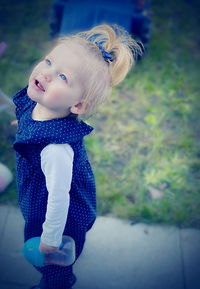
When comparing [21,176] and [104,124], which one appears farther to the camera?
[104,124]

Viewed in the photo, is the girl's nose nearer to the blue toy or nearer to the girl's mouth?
the girl's mouth

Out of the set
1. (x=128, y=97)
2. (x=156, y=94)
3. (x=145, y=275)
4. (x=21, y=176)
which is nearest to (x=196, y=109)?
(x=156, y=94)

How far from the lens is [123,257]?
6.81ft

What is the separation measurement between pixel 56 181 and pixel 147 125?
1782mm

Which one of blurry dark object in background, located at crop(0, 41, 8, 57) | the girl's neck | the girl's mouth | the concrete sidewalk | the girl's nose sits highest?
the girl's nose

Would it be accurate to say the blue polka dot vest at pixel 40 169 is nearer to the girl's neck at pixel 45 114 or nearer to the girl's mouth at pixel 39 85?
the girl's neck at pixel 45 114

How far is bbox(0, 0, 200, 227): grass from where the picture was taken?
2.36 metres

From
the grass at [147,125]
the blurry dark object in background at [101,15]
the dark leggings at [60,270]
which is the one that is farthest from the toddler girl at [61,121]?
the blurry dark object in background at [101,15]

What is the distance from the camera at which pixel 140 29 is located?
341 centimetres

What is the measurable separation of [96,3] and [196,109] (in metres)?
1.61

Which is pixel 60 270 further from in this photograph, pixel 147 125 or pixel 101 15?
pixel 101 15

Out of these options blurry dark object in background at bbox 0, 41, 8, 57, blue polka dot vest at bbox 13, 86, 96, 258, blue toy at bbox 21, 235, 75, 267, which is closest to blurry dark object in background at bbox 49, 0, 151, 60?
blurry dark object in background at bbox 0, 41, 8, 57

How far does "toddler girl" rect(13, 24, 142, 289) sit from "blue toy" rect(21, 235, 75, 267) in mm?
138

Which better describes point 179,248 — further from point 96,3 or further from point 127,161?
point 96,3
